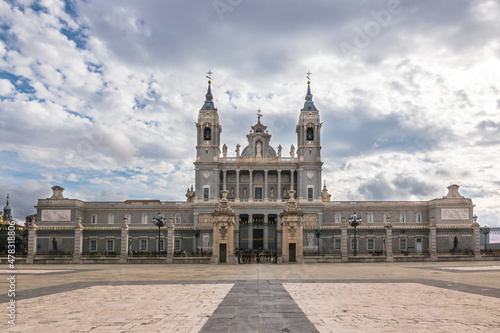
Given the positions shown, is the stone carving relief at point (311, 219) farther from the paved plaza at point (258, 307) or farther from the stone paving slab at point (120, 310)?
the stone paving slab at point (120, 310)

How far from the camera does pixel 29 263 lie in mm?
39000

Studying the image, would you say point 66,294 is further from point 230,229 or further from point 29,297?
point 230,229

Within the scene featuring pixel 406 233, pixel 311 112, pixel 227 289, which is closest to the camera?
pixel 227 289

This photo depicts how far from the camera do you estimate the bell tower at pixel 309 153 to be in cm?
7344

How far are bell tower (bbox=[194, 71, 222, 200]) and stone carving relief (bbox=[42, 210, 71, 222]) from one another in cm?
1980

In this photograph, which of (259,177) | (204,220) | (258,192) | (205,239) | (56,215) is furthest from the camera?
(259,177)

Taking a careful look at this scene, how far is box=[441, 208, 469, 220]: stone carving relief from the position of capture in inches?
2648

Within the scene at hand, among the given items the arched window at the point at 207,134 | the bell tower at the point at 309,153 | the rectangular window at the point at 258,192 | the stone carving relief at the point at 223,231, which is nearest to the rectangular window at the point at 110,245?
the arched window at the point at 207,134

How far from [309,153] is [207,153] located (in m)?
17.1

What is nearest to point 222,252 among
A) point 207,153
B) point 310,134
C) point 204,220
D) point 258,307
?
point 258,307

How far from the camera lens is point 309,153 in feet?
246

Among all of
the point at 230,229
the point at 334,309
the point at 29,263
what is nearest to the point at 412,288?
the point at 334,309

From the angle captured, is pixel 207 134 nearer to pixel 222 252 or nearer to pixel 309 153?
pixel 309 153

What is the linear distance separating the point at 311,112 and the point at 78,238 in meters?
47.4
